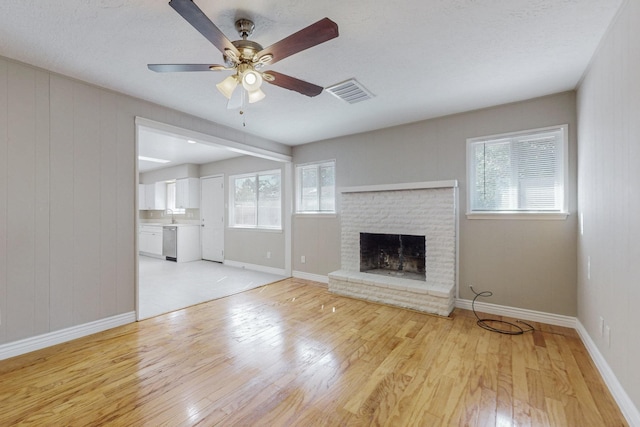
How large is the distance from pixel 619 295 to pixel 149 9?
351cm

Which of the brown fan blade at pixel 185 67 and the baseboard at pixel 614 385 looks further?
the brown fan blade at pixel 185 67

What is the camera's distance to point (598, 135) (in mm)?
2172

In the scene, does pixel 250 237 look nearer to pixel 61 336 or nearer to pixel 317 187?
pixel 317 187

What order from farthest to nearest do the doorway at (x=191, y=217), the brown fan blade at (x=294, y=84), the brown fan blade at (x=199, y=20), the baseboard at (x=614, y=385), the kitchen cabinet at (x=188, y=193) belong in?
the kitchen cabinet at (x=188, y=193) → the doorway at (x=191, y=217) → the brown fan blade at (x=294, y=84) → the baseboard at (x=614, y=385) → the brown fan blade at (x=199, y=20)

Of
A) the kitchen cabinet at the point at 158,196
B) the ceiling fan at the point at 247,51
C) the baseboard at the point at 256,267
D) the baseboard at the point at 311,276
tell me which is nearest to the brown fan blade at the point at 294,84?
the ceiling fan at the point at 247,51

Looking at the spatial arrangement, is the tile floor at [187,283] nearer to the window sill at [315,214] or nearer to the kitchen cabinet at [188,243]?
the kitchen cabinet at [188,243]

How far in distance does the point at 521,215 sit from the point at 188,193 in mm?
6866

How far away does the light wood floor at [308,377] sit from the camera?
1.65 metres

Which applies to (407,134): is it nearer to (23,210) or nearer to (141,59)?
(141,59)

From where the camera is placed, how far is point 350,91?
2.88 m

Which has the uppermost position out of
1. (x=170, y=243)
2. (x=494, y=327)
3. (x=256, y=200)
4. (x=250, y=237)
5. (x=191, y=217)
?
(x=256, y=200)

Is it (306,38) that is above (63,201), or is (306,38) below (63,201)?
above

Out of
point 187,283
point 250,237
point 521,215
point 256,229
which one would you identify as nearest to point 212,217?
point 250,237

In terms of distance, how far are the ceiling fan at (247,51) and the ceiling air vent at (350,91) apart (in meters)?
0.74
